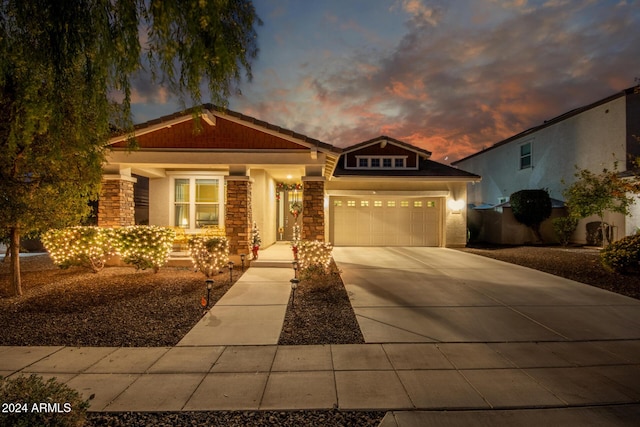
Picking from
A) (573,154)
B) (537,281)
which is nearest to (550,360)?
(537,281)

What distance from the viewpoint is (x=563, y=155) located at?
18766 mm

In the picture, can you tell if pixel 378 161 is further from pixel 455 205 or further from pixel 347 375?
pixel 347 375

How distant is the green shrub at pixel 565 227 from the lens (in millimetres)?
16891

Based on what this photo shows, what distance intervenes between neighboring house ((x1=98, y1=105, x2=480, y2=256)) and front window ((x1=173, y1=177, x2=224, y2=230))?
37 millimetres

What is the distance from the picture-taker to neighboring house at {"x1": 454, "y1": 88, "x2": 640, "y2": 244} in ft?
50.4

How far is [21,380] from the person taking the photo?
2719 mm

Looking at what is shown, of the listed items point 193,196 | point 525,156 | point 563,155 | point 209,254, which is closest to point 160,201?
point 193,196

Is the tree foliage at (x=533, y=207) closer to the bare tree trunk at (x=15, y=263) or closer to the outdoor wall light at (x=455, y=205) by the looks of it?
the outdoor wall light at (x=455, y=205)

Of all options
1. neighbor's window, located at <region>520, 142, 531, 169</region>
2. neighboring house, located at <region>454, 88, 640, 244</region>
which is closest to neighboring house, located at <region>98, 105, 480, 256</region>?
neighboring house, located at <region>454, 88, 640, 244</region>

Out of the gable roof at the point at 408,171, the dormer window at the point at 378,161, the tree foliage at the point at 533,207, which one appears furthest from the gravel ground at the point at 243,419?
the tree foliage at the point at 533,207

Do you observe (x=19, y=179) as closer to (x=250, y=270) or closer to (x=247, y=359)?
(x=250, y=270)

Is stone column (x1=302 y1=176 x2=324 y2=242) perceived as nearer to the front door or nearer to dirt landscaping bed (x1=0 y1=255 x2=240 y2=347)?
dirt landscaping bed (x1=0 y1=255 x2=240 y2=347)

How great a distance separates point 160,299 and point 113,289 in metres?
1.61

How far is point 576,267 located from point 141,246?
43.0ft
